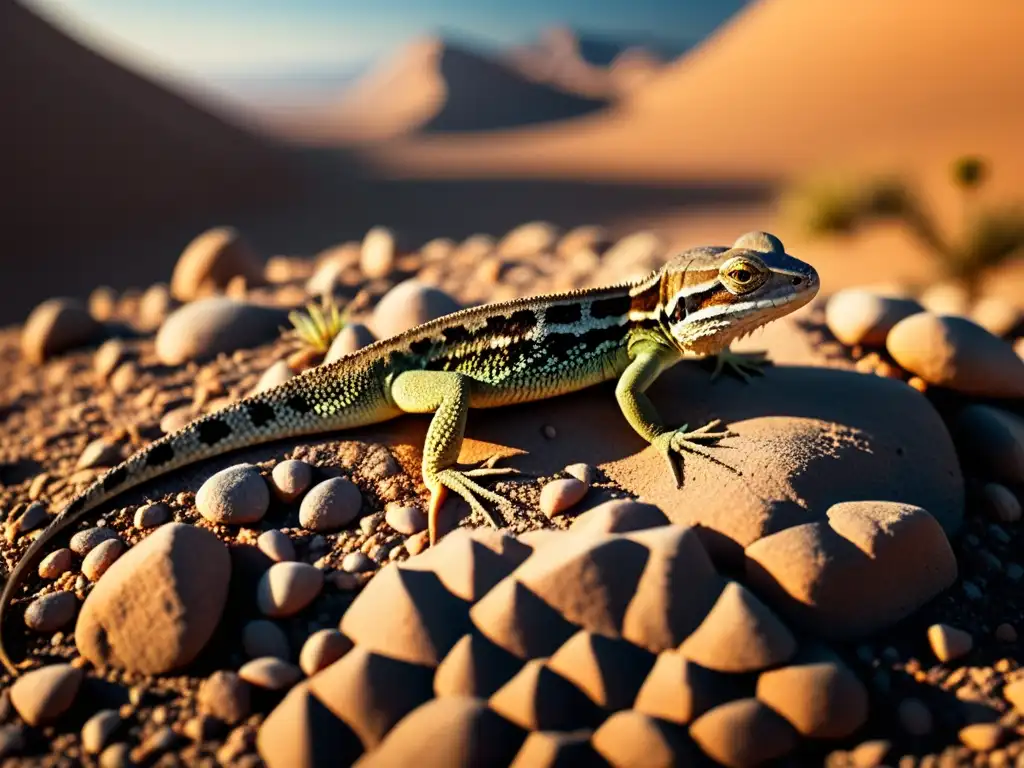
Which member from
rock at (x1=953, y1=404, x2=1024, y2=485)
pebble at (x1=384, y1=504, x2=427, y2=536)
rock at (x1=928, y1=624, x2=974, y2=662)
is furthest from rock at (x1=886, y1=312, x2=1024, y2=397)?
pebble at (x1=384, y1=504, x2=427, y2=536)

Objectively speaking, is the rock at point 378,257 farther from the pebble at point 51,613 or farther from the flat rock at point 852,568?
the flat rock at point 852,568

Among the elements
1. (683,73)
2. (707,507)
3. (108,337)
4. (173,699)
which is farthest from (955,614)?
(683,73)

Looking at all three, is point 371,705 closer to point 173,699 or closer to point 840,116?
point 173,699

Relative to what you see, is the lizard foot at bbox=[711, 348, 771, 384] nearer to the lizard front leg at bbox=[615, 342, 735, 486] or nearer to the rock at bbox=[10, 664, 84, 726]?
the lizard front leg at bbox=[615, 342, 735, 486]

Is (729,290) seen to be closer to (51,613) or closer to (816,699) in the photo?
(816,699)

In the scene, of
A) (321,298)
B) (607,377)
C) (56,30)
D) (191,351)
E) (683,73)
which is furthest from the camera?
(683,73)

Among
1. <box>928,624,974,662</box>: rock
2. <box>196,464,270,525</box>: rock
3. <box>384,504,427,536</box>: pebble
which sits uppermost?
<box>196,464,270,525</box>: rock
